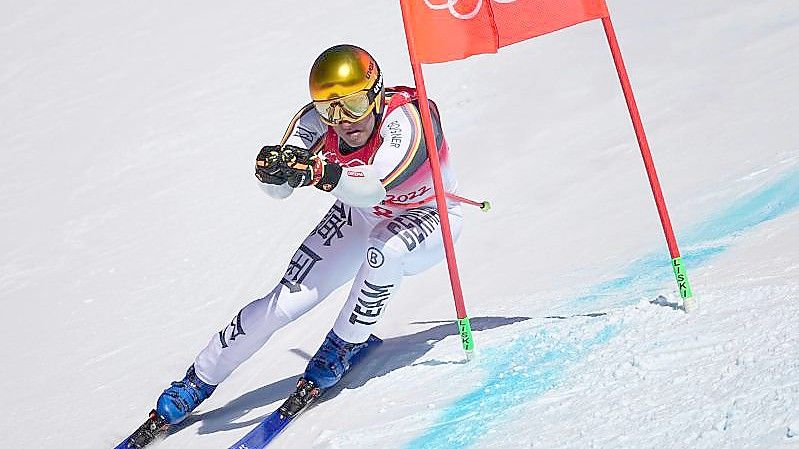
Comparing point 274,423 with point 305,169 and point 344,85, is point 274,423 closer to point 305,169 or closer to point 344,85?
point 305,169

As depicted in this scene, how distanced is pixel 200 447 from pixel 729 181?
269cm

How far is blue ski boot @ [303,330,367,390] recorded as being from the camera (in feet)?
14.0

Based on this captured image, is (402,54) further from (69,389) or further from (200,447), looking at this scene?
(200,447)

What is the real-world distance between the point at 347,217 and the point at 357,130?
0.46 metres

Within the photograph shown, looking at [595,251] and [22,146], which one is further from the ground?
[22,146]

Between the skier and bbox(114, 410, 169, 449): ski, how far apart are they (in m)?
0.03

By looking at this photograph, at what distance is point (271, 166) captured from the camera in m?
3.70

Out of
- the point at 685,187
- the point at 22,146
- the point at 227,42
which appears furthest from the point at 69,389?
the point at 227,42

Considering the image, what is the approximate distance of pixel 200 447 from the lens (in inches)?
167

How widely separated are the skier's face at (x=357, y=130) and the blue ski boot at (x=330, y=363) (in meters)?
0.74

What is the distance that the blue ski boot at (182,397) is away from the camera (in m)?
4.39

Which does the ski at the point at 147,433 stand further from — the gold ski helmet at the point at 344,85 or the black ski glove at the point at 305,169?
the gold ski helmet at the point at 344,85

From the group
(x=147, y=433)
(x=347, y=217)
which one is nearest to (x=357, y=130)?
(x=347, y=217)

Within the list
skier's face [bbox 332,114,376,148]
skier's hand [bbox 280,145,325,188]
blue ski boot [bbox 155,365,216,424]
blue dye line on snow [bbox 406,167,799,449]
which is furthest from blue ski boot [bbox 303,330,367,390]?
skier's hand [bbox 280,145,325,188]
